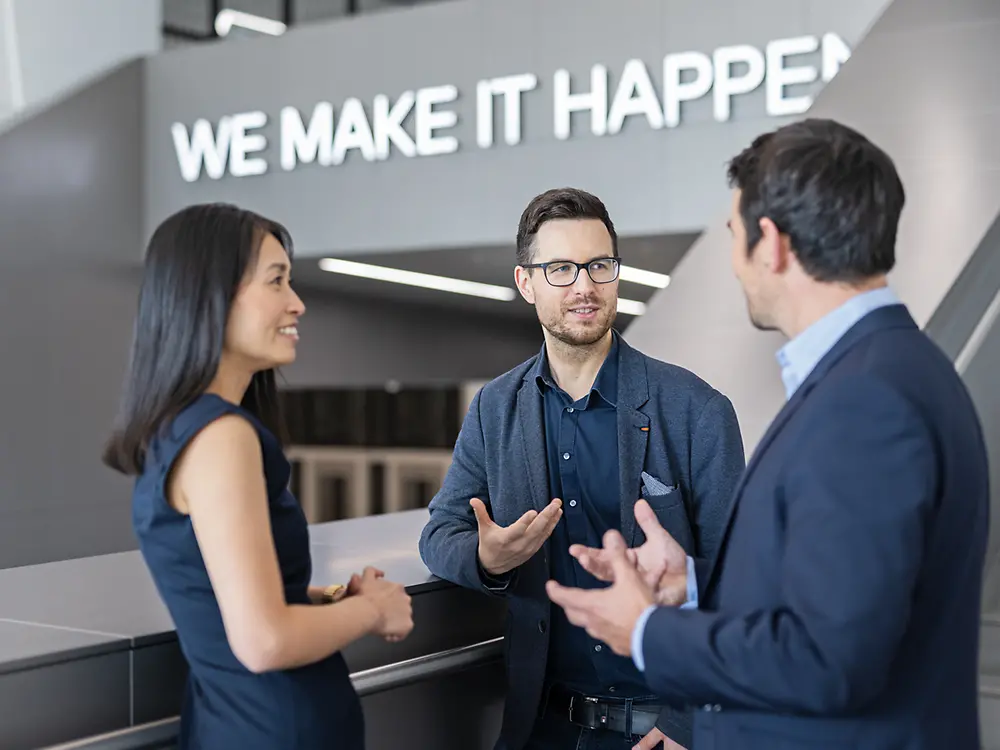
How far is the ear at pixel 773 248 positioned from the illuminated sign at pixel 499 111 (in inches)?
297

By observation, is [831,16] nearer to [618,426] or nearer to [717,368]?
[717,368]

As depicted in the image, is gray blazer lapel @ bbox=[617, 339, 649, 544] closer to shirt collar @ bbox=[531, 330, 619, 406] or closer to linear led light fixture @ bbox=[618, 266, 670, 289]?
shirt collar @ bbox=[531, 330, 619, 406]

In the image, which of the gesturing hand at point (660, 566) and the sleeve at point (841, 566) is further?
the gesturing hand at point (660, 566)

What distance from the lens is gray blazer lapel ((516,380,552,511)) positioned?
254 cm

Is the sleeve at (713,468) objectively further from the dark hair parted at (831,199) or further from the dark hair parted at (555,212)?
the dark hair parted at (831,199)

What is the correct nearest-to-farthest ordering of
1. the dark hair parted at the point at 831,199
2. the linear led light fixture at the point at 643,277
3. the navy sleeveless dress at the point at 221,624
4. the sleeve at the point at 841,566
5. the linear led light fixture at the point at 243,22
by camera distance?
the sleeve at the point at 841,566, the dark hair parted at the point at 831,199, the navy sleeveless dress at the point at 221,624, the linear led light fixture at the point at 643,277, the linear led light fixture at the point at 243,22

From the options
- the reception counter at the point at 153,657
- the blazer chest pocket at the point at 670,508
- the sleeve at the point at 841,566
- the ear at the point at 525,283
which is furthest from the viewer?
the ear at the point at 525,283

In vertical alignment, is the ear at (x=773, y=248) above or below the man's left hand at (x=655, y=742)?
above

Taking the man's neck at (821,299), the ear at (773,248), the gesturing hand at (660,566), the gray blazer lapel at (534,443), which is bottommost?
the gesturing hand at (660,566)

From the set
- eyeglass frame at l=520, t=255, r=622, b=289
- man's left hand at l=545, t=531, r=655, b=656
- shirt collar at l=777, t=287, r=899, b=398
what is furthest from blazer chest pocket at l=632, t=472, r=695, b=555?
shirt collar at l=777, t=287, r=899, b=398

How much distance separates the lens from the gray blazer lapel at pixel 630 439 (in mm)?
2465

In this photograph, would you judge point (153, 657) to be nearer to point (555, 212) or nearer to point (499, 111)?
point (555, 212)

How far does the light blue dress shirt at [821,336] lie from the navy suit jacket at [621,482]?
773 millimetres

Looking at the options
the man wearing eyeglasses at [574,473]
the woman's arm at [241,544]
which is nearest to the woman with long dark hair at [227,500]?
the woman's arm at [241,544]
